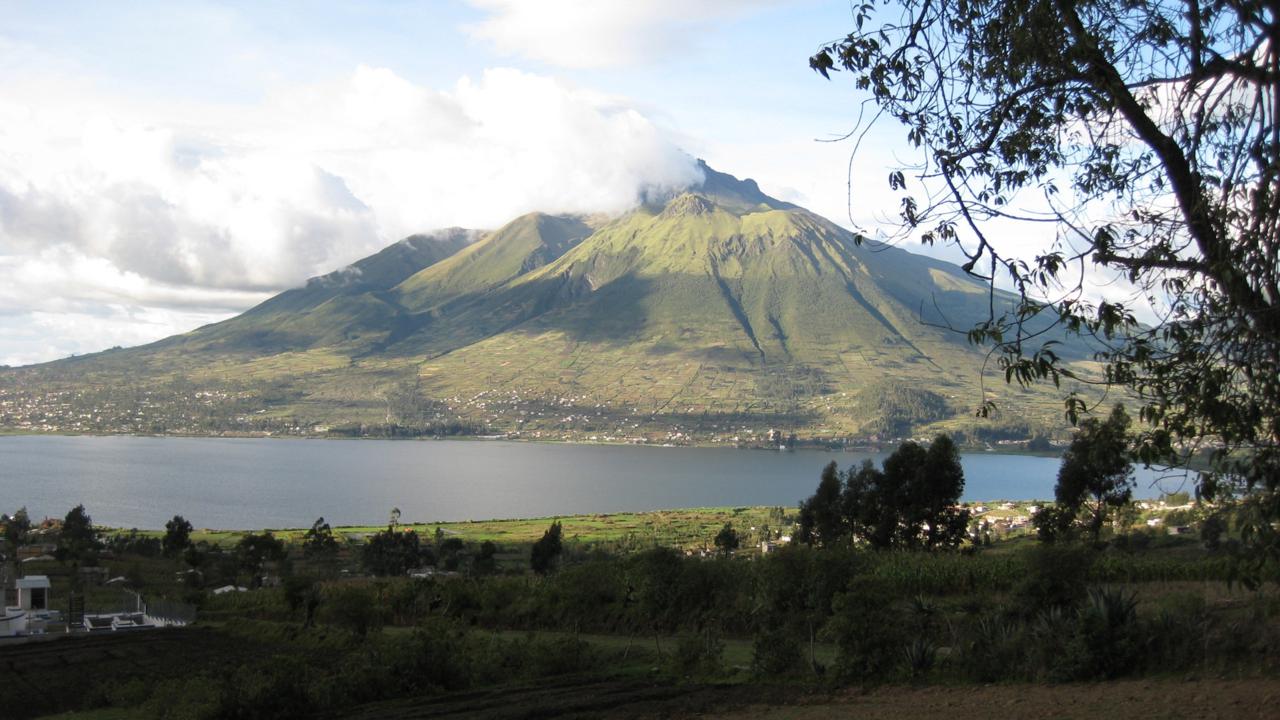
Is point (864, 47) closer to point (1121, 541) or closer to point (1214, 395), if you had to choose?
point (1214, 395)

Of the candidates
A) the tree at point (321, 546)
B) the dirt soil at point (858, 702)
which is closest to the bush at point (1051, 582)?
the dirt soil at point (858, 702)

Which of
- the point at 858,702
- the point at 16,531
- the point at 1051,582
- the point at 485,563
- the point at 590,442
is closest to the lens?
the point at 858,702

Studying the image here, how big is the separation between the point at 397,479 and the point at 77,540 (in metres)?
71.4

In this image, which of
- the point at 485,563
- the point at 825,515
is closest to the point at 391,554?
the point at 485,563

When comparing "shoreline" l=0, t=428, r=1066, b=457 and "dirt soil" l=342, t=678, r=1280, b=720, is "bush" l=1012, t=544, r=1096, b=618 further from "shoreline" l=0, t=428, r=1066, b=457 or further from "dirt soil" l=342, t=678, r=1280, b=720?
"shoreline" l=0, t=428, r=1066, b=457

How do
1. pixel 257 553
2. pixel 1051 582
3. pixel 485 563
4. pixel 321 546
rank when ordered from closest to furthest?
pixel 1051 582, pixel 485 563, pixel 257 553, pixel 321 546

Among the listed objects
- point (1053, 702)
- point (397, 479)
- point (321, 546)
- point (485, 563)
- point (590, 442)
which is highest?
point (1053, 702)

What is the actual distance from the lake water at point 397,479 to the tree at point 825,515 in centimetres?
4661

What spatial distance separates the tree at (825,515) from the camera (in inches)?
1481

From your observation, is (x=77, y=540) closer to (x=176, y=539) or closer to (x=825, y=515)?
(x=176, y=539)

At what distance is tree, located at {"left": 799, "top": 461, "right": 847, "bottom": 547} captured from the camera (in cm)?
3762

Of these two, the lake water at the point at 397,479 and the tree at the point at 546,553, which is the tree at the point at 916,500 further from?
the lake water at the point at 397,479

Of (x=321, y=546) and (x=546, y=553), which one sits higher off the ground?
(x=546, y=553)

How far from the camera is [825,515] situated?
125ft
